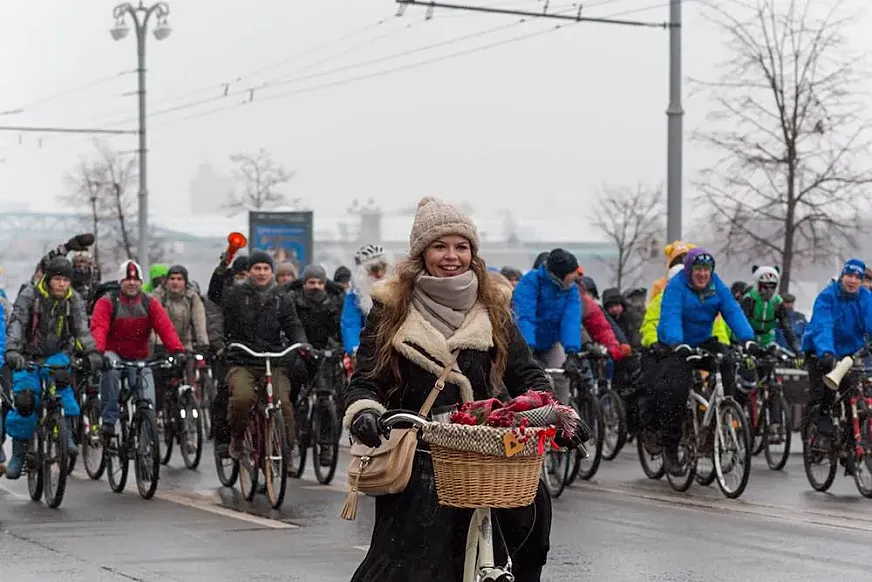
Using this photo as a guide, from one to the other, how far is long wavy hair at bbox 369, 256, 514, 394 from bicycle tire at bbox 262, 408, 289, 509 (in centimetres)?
706

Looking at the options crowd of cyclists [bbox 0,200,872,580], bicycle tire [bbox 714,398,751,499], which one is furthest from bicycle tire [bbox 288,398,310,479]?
bicycle tire [bbox 714,398,751,499]

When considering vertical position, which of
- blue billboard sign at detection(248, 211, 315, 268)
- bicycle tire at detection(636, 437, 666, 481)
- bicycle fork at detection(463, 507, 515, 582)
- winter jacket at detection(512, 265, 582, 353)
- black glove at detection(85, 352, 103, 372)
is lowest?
bicycle tire at detection(636, 437, 666, 481)

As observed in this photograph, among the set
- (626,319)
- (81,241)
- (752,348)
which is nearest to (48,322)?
(81,241)

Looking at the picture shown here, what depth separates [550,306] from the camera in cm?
1383

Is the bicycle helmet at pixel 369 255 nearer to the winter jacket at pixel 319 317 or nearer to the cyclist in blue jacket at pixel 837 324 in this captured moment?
the winter jacket at pixel 319 317

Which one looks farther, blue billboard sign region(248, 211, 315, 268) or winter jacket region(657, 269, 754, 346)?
blue billboard sign region(248, 211, 315, 268)

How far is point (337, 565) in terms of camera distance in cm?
977

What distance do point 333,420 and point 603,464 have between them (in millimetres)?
3374

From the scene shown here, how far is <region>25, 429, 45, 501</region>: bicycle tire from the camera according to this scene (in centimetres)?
1326

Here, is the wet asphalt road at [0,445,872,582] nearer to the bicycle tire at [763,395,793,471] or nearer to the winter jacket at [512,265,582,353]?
the bicycle tire at [763,395,793,471]

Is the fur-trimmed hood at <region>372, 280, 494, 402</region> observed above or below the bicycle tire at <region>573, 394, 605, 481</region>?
above

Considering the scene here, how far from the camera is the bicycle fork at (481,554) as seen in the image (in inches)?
214

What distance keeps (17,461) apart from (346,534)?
3553mm

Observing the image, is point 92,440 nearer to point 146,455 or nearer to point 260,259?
point 146,455
